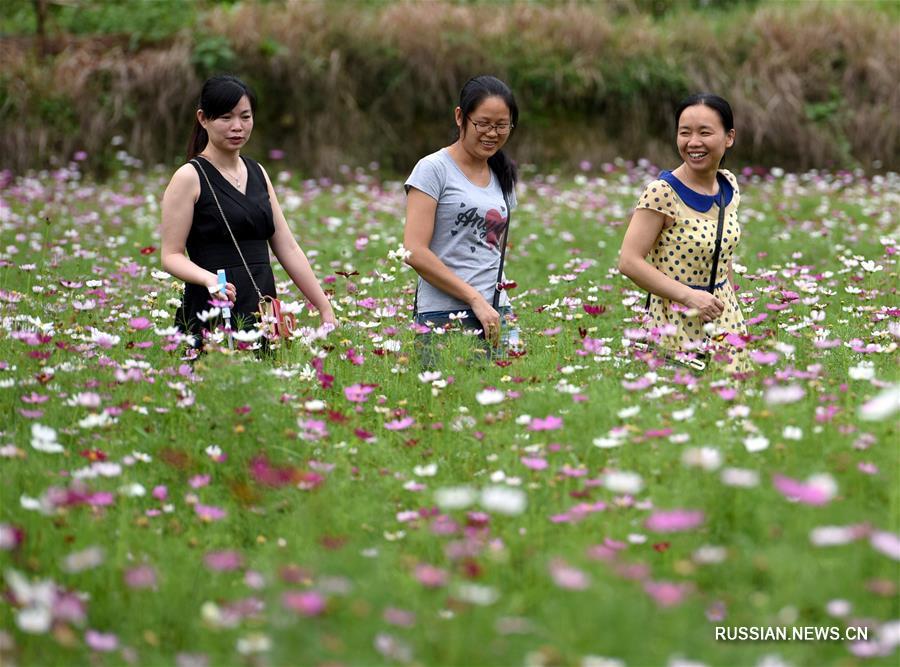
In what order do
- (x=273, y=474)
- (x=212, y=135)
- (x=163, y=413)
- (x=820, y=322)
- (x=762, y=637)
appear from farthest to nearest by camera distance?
(x=820, y=322) < (x=212, y=135) < (x=163, y=413) < (x=273, y=474) < (x=762, y=637)

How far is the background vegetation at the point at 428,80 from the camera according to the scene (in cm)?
1374

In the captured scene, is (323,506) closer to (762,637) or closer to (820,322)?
(762,637)

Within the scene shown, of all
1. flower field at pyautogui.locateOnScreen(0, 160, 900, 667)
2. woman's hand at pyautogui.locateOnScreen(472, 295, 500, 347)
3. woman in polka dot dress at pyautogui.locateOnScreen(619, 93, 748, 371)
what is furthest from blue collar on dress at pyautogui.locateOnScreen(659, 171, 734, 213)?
woman's hand at pyautogui.locateOnScreen(472, 295, 500, 347)

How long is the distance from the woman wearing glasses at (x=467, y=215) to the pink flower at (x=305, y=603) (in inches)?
94.4

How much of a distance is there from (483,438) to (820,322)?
2.36 metres

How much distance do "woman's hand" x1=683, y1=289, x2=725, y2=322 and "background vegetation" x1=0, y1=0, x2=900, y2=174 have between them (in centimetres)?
988

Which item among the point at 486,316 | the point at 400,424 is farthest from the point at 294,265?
the point at 400,424

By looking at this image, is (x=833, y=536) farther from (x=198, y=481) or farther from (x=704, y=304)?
(x=704, y=304)

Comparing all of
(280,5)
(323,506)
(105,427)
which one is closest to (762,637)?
(323,506)

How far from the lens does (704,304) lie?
4.31 meters

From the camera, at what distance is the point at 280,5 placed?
15.9 metres

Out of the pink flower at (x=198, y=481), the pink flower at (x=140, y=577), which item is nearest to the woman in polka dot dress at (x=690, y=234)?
the pink flower at (x=198, y=481)

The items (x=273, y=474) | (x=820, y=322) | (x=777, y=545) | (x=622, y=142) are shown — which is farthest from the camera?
(x=622, y=142)

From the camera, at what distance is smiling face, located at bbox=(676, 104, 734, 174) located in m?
4.37
